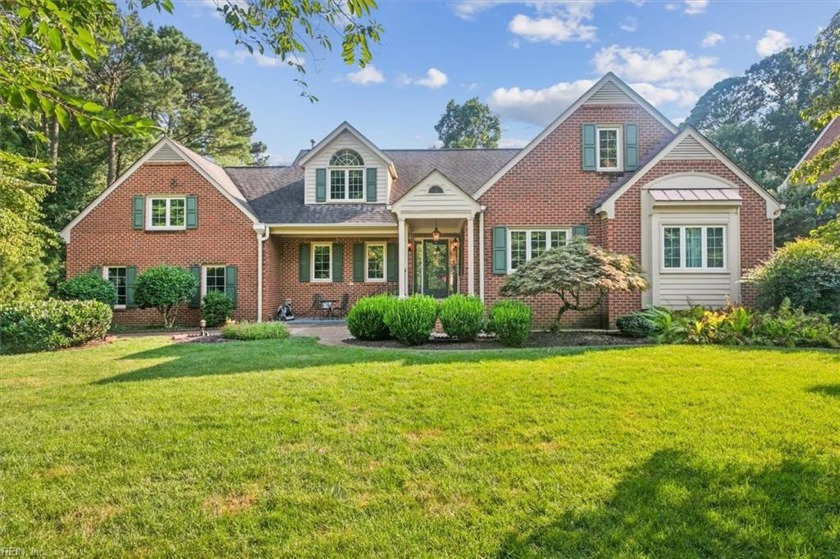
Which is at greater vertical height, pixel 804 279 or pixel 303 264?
pixel 303 264

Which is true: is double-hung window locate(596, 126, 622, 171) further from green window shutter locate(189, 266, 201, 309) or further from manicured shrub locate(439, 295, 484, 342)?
green window shutter locate(189, 266, 201, 309)

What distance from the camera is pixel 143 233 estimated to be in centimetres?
1477

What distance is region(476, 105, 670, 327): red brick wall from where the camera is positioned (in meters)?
13.1

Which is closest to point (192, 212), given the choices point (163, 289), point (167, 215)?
point (167, 215)

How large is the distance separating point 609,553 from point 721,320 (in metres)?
8.01

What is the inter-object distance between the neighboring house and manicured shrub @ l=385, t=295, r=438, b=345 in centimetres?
385

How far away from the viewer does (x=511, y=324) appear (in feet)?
28.5

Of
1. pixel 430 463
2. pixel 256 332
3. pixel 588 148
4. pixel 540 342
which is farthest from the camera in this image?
pixel 588 148

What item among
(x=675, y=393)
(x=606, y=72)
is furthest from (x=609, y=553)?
(x=606, y=72)

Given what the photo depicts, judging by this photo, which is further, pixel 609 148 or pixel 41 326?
pixel 609 148

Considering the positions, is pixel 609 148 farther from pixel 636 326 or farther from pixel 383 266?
pixel 383 266

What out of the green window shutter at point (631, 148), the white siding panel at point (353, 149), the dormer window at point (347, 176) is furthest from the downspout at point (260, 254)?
the green window shutter at point (631, 148)

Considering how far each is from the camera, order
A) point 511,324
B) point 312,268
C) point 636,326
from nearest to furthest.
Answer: point 511,324 → point 636,326 → point 312,268

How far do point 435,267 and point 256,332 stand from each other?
709 cm
